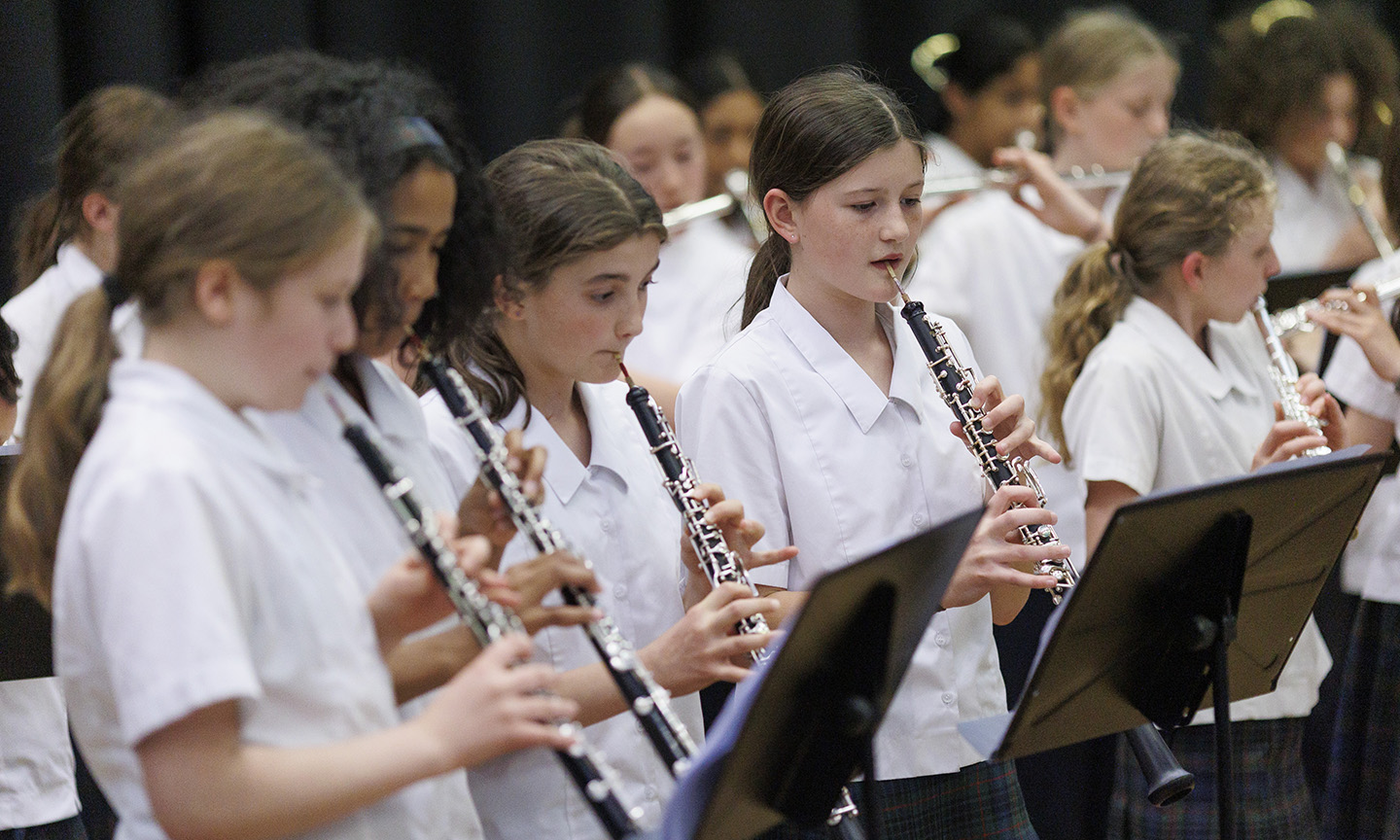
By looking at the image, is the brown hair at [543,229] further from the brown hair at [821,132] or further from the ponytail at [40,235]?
the ponytail at [40,235]

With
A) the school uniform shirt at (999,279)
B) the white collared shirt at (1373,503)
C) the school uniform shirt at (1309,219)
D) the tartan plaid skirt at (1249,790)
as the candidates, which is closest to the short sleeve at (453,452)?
the tartan plaid skirt at (1249,790)

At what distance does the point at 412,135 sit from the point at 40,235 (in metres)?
1.34

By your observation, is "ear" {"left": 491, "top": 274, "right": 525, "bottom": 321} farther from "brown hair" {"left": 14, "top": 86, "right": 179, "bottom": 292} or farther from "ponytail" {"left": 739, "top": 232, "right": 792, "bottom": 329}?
"brown hair" {"left": 14, "top": 86, "right": 179, "bottom": 292}

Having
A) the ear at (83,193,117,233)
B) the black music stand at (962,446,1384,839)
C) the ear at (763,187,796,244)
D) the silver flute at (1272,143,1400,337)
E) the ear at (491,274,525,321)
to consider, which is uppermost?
the ear at (83,193,117,233)

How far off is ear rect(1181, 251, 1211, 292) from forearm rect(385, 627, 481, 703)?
137 centimetres

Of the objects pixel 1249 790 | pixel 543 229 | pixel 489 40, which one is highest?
pixel 489 40

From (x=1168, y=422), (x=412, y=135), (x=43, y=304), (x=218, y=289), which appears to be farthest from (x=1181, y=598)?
(x=43, y=304)

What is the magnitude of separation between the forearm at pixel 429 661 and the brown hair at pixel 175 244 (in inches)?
12.4

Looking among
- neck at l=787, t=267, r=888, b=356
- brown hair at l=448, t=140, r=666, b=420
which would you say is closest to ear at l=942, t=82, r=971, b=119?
neck at l=787, t=267, r=888, b=356

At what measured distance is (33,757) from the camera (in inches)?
78.5

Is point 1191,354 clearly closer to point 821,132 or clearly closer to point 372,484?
point 821,132

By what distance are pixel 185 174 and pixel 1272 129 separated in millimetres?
3050

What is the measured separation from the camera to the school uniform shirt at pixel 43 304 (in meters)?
2.17

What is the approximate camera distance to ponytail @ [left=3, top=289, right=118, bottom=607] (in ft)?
3.92
